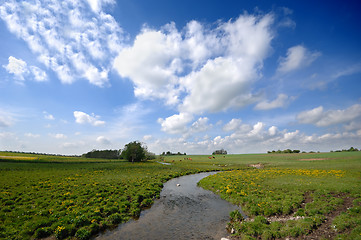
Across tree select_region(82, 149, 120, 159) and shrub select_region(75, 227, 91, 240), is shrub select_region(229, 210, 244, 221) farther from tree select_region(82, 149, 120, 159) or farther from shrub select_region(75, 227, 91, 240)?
tree select_region(82, 149, 120, 159)

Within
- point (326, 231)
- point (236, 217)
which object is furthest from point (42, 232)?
point (326, 231)

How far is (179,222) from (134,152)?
270 ft

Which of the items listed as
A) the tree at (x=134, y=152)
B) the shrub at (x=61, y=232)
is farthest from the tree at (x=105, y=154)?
the shrub at (x=61, y=232)

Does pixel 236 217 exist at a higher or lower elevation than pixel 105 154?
lower

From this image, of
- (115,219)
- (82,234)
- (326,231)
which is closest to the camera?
(326,231)

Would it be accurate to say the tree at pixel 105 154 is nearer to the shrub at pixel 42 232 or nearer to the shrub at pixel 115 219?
the shrub at pixel 115 219

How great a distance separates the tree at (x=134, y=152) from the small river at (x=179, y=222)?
246 feet

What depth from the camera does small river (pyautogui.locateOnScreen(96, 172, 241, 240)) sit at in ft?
39.8

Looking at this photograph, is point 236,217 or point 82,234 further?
point 236,217

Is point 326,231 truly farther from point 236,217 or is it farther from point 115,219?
point 115,219

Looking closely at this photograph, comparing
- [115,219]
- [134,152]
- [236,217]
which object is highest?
[134,152]

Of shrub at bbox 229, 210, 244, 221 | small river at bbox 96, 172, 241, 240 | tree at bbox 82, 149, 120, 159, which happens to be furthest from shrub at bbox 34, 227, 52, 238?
tree at bbox 82, 149, 120, 159

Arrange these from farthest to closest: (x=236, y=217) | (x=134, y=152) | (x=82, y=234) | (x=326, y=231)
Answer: (x=134, y=152), (x=236, y=217), (x=82, y=234), (x=326, y=231)

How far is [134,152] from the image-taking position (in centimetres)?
9138
